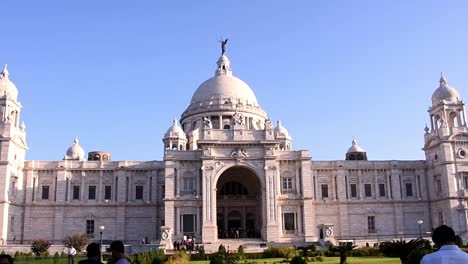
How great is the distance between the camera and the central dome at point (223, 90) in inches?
2694

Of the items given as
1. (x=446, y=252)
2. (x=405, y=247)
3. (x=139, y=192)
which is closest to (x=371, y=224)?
(x=139, y=192)

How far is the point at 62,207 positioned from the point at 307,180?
2760 centimetres

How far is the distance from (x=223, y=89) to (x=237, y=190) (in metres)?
15.5

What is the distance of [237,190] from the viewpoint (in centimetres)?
6022

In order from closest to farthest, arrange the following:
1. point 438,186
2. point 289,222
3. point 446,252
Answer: point 446,252 → point 289,222 → point 438,186

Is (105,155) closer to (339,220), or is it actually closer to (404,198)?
(339,220)

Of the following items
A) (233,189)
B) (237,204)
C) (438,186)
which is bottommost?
(237,204)

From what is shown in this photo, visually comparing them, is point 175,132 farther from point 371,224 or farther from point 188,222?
point 371,224

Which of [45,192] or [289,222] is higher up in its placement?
[45,192]

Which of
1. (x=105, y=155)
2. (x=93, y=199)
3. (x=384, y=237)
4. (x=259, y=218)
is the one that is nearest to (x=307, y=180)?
(x=259, y=218)

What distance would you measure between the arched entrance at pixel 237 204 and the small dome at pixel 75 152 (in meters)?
21.8

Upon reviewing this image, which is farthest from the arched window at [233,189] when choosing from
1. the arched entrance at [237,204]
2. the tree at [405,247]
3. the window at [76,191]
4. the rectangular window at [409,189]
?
the tree at [405,247]

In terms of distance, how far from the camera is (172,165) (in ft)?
175

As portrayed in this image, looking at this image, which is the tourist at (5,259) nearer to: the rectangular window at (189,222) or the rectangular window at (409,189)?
the rectangular window at (189,222)
